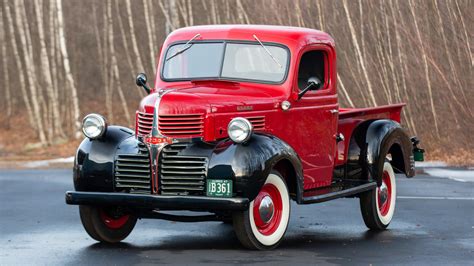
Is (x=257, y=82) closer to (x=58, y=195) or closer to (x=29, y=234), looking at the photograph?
(x=29, y=234)

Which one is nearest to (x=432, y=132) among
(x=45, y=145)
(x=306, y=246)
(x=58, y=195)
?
(x=45, y=145)

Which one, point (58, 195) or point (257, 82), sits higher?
point (257, 82)

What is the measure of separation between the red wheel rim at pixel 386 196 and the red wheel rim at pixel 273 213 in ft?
8.06

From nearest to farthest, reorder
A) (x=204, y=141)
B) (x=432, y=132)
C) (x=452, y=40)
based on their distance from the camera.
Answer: (x=204, y=141) → (x=432, y=132) → (x=452, y=40)

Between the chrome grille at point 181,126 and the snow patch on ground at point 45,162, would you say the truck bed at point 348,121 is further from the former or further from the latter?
the snow patch on ground at point 45,162

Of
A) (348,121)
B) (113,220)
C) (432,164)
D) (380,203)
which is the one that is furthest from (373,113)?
(432,164)

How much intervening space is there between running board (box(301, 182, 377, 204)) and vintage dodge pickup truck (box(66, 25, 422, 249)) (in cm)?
1

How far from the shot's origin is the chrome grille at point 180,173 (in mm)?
10836

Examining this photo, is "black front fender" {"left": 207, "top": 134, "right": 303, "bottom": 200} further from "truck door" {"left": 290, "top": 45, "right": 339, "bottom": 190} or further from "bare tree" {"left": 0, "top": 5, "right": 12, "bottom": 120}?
"bare tree" {"left": 0, "top": 5, "right": 12, "bottom": 120}

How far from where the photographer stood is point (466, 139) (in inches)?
1107

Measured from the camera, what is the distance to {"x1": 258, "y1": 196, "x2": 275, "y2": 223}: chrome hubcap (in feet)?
36.1

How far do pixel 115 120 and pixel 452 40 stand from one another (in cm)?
1378

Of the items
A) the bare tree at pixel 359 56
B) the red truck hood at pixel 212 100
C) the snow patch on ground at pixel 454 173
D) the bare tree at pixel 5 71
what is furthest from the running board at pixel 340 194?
the bare tree at pixel 5 71

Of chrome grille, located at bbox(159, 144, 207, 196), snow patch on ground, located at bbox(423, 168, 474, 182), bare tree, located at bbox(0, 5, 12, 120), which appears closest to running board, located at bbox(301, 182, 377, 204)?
chrome grille, located at bbox(159, 144, 207, 196)
